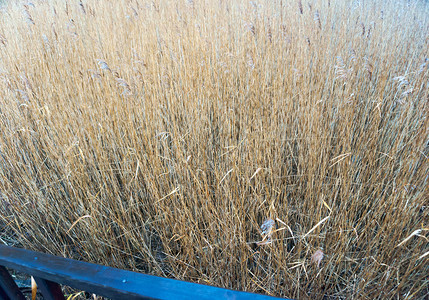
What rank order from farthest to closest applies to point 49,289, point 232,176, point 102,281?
point 232,176 → point 49,289 → point 102,281

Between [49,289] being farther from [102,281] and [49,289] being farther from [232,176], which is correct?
[232,176]

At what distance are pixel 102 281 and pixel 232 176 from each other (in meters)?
0.68

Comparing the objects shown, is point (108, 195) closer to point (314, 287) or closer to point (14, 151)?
point (14, 151)

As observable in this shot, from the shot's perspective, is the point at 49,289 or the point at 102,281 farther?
the point at 49,289

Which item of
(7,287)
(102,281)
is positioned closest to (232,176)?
(102,281)

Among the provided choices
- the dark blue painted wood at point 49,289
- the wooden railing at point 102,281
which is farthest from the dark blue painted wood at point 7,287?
the dark blue painted wood at point 49,289

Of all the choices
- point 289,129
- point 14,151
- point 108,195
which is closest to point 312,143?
point 289,129

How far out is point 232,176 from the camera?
117cm

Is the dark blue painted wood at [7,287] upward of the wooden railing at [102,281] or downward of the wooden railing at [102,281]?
downward

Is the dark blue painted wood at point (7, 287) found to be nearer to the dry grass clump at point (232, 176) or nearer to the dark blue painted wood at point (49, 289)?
the dark blue painted wood at point (49, 289)

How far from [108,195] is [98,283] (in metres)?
0.78

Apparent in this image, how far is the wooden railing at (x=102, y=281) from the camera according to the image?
53 centimetres

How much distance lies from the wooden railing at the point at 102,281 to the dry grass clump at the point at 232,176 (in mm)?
251

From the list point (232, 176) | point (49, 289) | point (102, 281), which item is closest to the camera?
point (102, 281)
